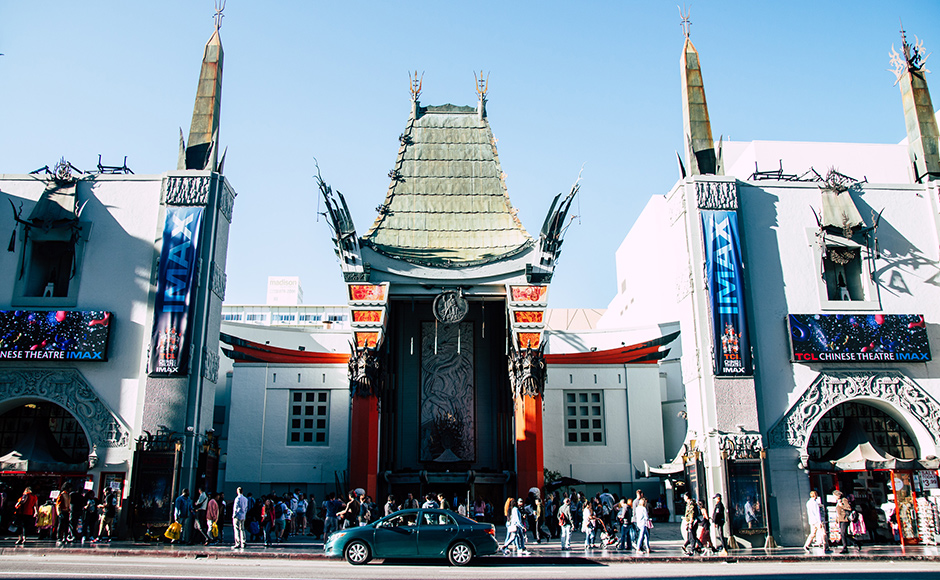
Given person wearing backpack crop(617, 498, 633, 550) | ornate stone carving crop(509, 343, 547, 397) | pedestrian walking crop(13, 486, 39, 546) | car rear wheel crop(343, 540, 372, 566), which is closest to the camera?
car rear wheel crop(343, 540, 372, 566)

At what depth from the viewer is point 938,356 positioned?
72.2 ft

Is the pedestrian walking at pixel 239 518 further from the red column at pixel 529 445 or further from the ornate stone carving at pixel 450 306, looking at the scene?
the ornate stone carving at pixel 450 306

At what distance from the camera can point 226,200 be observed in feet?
77.4

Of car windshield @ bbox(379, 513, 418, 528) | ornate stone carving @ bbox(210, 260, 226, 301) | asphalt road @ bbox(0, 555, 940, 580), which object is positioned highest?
ornate stone carving @ bbox(210, 260, 226, 301)

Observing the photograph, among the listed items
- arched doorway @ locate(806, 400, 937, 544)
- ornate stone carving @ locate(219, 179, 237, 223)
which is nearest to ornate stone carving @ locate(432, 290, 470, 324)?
ornate stone carving @ locate(219, 179, 237, 223)

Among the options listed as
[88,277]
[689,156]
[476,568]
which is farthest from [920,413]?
[88,277]

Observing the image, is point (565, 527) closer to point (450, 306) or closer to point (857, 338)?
point (857, 338)

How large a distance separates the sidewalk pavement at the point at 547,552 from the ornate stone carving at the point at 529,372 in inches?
401

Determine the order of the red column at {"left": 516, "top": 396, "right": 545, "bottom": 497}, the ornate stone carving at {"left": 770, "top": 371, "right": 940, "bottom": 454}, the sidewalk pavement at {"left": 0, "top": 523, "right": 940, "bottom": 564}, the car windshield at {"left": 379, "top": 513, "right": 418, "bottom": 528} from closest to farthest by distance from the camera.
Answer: the car windshield at {"left": 379, "top": 513, "right": 418, "bottom": 528} → the sidewalk pavement at {"left": 0, "top": 523, "right": 940, "bottom": 564} → the ornate stone carving at {"left": 770, "top": 371, "right": 940, "bottom": 454} → the red column at {"left": 516, "top": 396, "right": 545, "bottom": 497}

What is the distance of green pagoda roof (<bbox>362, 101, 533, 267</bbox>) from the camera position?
32594 millimetres

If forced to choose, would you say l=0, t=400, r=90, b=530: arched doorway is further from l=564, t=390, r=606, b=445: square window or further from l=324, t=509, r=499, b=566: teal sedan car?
l=564, t=390, r=606, b=445: square window

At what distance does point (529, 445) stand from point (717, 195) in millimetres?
12474

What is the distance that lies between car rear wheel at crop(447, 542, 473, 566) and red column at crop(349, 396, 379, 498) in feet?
44.0

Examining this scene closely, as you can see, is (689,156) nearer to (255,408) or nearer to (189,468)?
(189,468)
